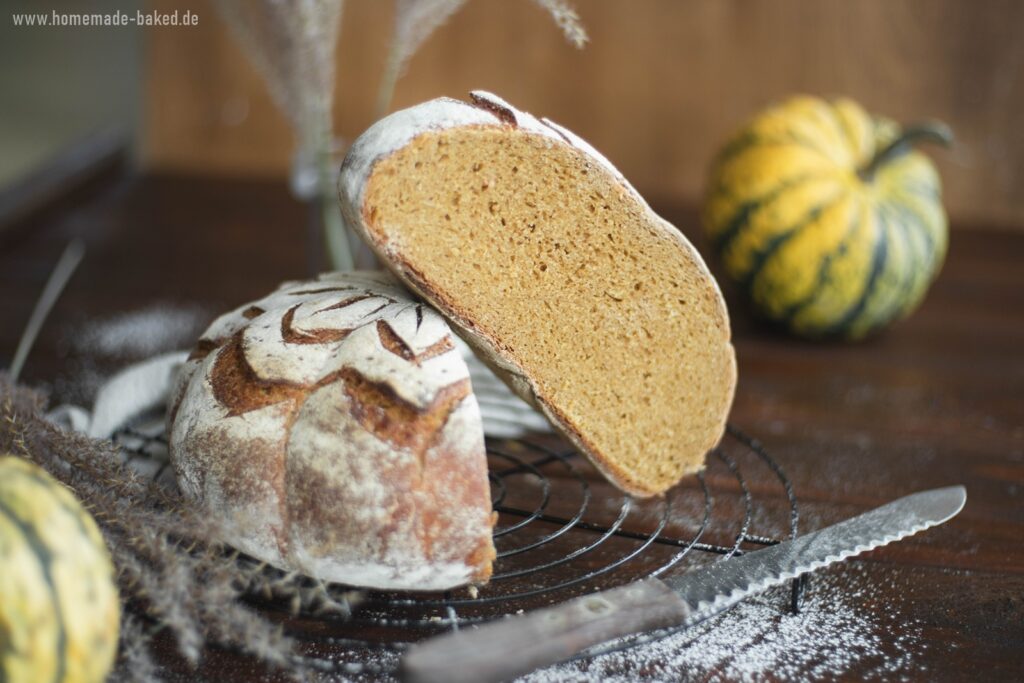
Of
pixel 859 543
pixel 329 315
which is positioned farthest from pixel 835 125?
pixel 329 315

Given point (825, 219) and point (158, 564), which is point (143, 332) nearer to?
point (158, 564)

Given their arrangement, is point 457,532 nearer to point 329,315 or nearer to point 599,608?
point 599,608

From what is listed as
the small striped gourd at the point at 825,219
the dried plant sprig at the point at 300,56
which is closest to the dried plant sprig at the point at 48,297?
the dried plant sprig at the point at 300,56

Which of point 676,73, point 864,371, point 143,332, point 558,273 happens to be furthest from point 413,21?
point 676,73

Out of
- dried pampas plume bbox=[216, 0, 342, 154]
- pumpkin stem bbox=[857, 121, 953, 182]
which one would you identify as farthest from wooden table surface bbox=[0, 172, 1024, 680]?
dried pampas plume bbox=[216, 0, 342, 154]

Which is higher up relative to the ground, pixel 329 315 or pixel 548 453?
pixel 329 315

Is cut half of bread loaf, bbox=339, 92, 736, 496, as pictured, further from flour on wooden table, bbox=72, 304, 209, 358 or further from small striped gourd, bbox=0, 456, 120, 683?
flour on wooden table, bbox=72, 304, 209, 358
